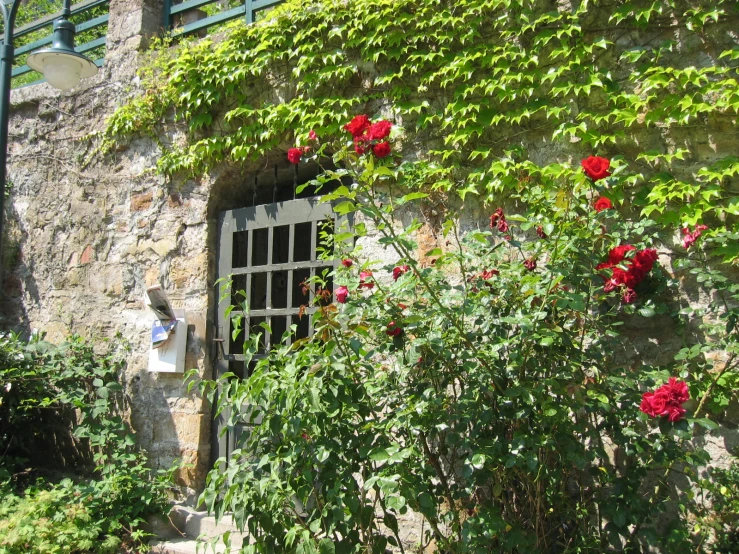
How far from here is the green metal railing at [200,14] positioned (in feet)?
14.7

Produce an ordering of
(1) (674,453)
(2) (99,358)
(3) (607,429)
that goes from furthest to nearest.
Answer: (2) (99,358), (3) (607,429), (1) (674,453)

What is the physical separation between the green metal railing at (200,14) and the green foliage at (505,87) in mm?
289

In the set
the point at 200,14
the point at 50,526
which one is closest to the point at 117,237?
the point at 200,14

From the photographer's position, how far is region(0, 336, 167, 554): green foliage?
141 inches

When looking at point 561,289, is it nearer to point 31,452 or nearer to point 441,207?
point 441,207

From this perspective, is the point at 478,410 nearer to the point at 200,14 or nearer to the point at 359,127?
the point at 359,127

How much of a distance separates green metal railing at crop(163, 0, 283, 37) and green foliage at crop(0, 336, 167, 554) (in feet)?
8.16

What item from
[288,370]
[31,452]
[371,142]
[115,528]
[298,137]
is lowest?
[115,528]

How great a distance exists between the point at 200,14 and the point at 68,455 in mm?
3682

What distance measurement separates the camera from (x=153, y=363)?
4.47m

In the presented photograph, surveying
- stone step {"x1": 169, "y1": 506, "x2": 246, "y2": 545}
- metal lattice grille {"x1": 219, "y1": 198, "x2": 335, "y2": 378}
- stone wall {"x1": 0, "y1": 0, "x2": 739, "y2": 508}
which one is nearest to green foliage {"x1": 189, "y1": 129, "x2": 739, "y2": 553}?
stone wall {"x1": 0, "y1": 0, "x2": 739, "y2": 508}

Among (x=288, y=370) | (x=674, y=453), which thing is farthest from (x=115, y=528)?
(x=674, y=453)

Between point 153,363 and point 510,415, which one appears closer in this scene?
point 510,415

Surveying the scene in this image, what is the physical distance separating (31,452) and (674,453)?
445cm
